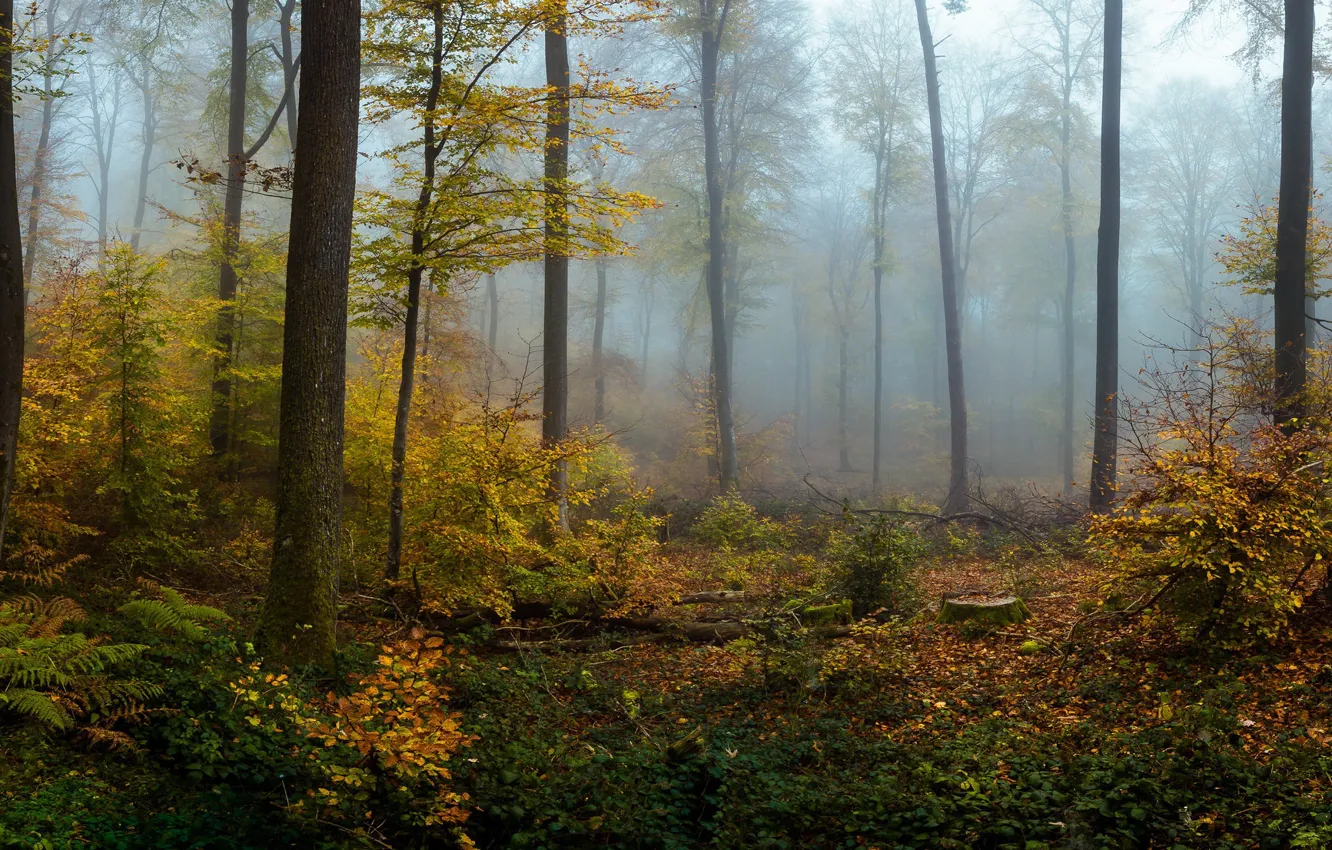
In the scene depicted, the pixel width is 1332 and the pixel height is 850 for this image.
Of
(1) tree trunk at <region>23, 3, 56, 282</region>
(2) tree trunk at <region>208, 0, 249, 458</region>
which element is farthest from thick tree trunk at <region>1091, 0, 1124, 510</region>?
(1) tree trunk at <region>23, 3, 56, 282</region>

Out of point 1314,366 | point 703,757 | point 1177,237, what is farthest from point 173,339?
point 1177,237

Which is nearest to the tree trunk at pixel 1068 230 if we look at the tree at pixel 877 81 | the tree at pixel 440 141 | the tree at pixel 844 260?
the tree at pixel 877 81

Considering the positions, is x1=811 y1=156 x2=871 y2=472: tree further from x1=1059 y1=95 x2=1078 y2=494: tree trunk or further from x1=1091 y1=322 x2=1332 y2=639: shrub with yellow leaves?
x1=1091 y1=322 x2=1332 y2=639: shrub with yellow leaves

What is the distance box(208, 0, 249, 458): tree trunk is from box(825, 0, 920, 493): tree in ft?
58.3

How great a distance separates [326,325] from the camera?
604cm

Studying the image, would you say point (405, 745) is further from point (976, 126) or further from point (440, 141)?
point (976, 126)

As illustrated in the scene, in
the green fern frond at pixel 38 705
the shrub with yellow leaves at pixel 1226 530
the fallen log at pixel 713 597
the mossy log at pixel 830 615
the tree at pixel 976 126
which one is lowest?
the fallen log at pixel 713 597

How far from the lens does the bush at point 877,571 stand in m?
8.38

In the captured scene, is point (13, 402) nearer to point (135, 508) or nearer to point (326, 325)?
point (135, 508)

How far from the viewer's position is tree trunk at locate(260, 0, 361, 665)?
590 cm

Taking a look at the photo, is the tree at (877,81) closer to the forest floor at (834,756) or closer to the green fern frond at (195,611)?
the forest floor at (834,756)

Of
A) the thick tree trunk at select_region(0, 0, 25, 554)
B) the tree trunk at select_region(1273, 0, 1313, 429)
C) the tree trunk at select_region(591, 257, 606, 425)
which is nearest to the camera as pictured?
the thick tree trunk at select_region(0, 0, 25, 554)

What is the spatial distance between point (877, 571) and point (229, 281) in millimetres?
11346

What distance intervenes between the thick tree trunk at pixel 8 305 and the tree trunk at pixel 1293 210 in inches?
523
